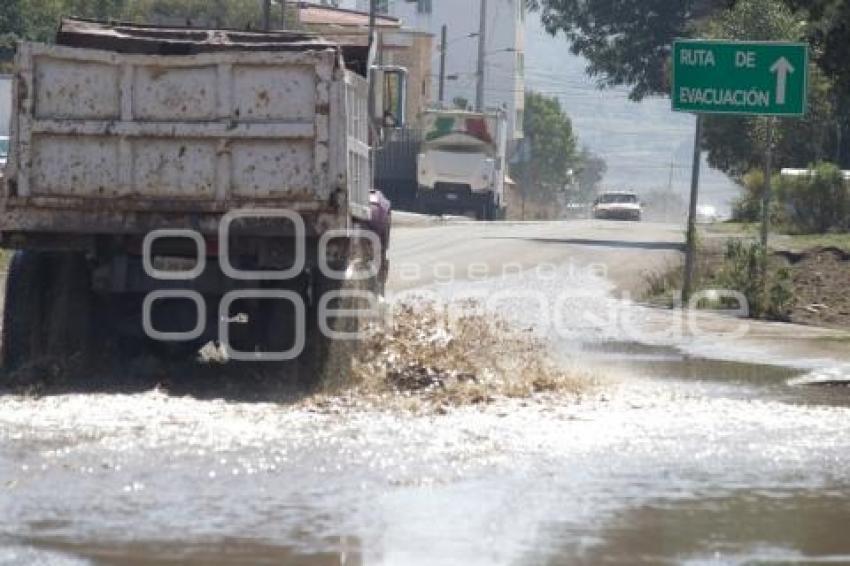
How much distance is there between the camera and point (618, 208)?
2933 inches

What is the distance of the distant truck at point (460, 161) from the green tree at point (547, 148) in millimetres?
58751

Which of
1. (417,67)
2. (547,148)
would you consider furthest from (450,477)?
(547,148)

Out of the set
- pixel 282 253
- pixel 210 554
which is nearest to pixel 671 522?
pixel 210 554

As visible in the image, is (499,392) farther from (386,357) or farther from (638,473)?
(638,473)

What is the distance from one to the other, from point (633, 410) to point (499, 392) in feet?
3.52

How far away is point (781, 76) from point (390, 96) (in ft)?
22.9

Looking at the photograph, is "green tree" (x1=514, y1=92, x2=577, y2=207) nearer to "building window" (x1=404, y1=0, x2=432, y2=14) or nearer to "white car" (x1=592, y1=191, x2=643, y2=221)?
"building window" (x1=404, y1=0, x2=432, y2=14)

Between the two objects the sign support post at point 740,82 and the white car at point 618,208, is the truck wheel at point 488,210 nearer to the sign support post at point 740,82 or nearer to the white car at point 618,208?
the white car at point 618,208

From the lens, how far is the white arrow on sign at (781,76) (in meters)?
23.2

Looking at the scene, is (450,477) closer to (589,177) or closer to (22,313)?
(22,313)

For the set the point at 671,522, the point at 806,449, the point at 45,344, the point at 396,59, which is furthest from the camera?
the point at 396,59

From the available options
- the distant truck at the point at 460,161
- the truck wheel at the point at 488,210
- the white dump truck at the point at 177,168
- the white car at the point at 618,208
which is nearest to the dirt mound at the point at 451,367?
the white dump truck at the point at 177,168

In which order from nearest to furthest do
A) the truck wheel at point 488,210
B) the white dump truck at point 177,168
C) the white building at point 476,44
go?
the white dump truck at point 177,168 → the truck wheel at point 488,210 → the white building at point 476,44

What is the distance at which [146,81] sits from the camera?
45.2 feet
